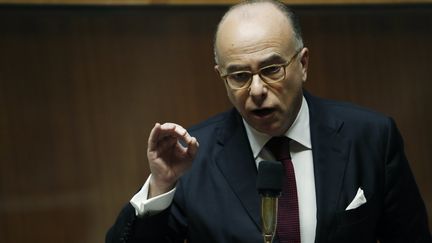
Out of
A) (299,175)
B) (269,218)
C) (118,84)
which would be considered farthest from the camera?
(118,84)

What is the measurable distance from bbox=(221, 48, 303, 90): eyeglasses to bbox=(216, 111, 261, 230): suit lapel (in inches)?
7.5

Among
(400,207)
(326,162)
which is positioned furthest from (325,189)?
(400,207)

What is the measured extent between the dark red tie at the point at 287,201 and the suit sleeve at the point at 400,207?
26cm

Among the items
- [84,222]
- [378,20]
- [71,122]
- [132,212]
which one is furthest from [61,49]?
[378,20]

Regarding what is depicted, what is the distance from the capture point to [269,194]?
114cm

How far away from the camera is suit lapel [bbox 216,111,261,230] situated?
4.94 feet

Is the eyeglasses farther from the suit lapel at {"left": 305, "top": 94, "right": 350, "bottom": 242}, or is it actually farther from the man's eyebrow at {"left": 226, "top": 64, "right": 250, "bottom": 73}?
the suit lapel at {"left": 305, "top": 94, "right": 350, "bottom": 242}

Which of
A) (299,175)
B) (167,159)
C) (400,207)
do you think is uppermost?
(167,159)

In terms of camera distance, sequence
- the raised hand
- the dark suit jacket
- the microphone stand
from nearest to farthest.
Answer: the microphone stand → the raised hand → the dark suit jacket

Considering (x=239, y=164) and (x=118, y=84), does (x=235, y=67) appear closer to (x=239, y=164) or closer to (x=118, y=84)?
(x=239, y=164)

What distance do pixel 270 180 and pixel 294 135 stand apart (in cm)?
45

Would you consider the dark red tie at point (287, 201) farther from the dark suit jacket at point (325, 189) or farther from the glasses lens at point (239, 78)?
the glasses lens at point (239, 78)

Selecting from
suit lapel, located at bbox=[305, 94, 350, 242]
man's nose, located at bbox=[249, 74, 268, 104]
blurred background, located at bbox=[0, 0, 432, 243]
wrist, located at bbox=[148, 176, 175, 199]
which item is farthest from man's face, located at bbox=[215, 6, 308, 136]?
blurred background, located at bbox=[0, 0, 432, 243]

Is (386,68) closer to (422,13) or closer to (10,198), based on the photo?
(422,13)
